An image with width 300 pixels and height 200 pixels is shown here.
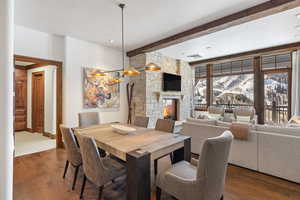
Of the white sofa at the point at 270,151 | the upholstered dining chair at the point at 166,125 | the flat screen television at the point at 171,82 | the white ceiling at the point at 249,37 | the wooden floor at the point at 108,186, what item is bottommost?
the wooden floor at the point at 108,186

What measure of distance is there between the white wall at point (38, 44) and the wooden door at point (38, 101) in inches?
80.1

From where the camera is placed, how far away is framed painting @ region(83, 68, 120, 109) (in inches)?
172

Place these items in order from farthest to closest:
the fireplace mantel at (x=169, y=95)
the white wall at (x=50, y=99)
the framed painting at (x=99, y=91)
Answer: the fireplace mantel at (x=169, y=95), the white wall at (x=50, y=99), the framed painting at (x=99, y=91)

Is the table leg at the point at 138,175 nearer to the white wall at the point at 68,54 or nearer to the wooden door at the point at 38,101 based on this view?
the white wall at the point at 68,54

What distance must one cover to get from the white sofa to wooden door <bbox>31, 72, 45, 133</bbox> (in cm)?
571

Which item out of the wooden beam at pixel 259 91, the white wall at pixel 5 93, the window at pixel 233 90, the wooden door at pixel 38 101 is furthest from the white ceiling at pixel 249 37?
the wooden door at pixel 38 101

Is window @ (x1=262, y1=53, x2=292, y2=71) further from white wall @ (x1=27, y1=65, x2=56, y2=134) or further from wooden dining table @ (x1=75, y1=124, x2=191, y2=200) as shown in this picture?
white wall @ (x1=27, y1=65, x2=56, y2=134)

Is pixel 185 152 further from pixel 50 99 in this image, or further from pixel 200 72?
pixel 200 72

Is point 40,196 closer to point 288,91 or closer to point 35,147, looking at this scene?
point 35,147

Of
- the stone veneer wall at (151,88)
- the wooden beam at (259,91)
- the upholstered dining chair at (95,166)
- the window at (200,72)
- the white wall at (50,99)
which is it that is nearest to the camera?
the upholstered dining chair at (95,166)

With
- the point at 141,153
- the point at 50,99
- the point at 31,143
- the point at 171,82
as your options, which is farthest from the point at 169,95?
the point at 31,143

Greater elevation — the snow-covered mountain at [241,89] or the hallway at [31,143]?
the snow-covered mountain at [241,89]

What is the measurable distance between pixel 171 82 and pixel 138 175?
4839mm

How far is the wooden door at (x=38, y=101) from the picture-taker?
5581mm
